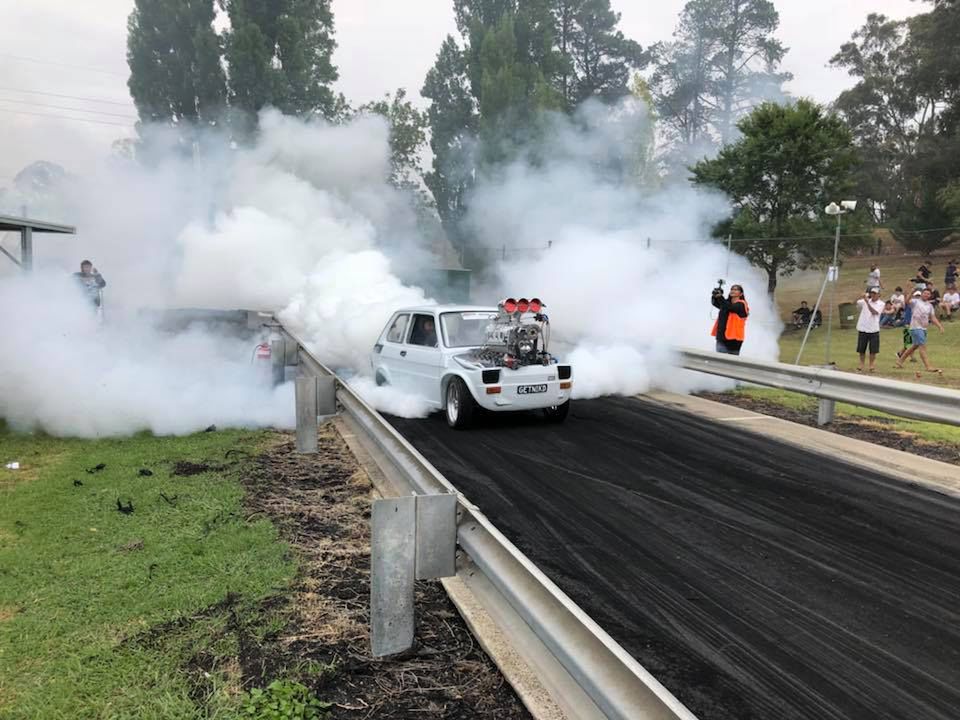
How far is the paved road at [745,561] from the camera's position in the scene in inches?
121

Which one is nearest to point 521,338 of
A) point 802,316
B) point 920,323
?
point 920,323

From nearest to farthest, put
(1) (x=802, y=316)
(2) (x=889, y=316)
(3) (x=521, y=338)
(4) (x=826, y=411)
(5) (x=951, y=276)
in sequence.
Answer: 1. (3) (x=521, y=338)
2. (4) (x=826, y=411)
3. (2) (x=889, y=316)
4. (5) (x=951, y=276)
5. (1) (x=802, y=316)

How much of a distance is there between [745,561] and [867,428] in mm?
4933

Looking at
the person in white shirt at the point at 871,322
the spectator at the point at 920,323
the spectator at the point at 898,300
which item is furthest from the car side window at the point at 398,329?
the spectator at the point at 898,300

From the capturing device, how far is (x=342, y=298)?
43.0 ft

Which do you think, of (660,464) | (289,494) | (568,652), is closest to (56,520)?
(289,494)

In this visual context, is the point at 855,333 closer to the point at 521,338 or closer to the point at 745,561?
the point at 521,338

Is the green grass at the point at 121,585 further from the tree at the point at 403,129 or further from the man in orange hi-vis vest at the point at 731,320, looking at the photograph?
→ the tree at the point at 403,129

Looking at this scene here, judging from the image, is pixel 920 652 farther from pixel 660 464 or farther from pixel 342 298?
pixel 342 298

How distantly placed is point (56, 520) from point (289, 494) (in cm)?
158

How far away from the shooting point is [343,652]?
3195mm

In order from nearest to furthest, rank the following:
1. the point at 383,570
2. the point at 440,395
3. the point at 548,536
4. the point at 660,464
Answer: the point at 383,570
the point at 548,536
the point at 660,464
the point at 440,395

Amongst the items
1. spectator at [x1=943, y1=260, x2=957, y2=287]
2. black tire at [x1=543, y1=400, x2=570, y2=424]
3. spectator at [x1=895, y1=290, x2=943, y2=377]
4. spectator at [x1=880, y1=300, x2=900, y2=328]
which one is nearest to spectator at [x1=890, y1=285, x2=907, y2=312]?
spectator at [x1=880, y1=300, x2=900, y2=328]

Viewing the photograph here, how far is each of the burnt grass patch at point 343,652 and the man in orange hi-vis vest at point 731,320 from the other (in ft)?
26.7
